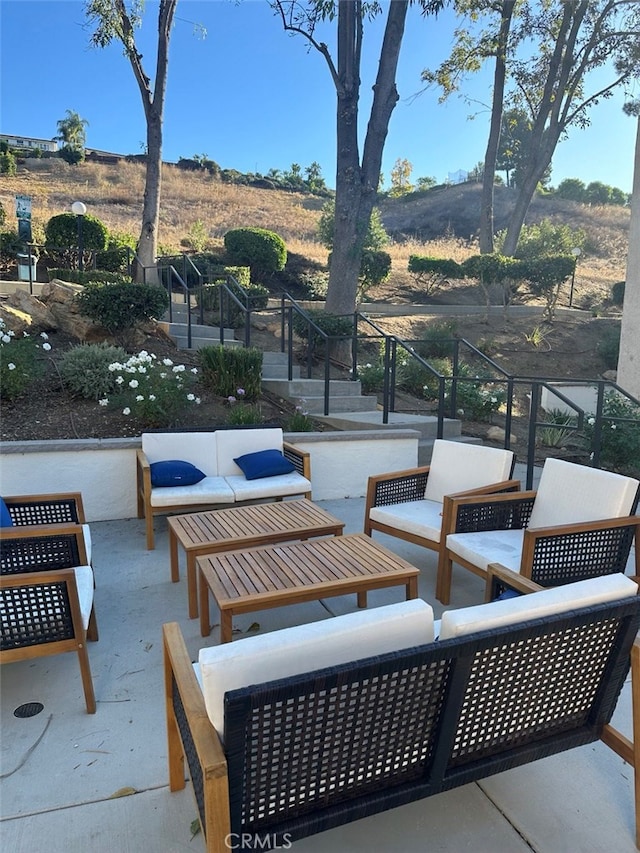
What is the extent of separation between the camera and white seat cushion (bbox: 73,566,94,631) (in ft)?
8.07

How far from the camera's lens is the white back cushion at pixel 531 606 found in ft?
5.05

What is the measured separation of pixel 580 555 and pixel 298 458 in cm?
227

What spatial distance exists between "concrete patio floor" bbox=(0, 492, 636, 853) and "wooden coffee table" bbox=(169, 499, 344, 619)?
56cm

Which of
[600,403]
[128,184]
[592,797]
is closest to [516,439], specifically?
[600,403]

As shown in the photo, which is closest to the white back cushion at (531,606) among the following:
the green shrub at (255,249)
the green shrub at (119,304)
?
the green shrub at (119,304)

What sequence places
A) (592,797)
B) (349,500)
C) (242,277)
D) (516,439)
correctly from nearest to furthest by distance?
(592,797), (349,500), (516,439), (242,277)

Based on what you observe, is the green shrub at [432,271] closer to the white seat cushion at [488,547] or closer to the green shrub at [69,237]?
the green shrub at [69,237]

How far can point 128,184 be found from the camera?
2542 cm

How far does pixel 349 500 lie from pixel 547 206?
119 ft

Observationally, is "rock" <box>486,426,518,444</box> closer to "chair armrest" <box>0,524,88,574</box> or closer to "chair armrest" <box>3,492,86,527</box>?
"chair armrest" <box>3,492,86,527</box>

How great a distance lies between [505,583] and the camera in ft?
7.87

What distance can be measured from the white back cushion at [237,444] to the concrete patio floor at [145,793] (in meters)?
2.02

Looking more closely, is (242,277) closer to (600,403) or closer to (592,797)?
(600,403)

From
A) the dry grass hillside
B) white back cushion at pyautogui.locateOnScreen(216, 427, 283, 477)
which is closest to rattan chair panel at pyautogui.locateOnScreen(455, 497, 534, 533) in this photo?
white back cushion at pyautogui.locateOnScreen(216, 427, 283, 477)
